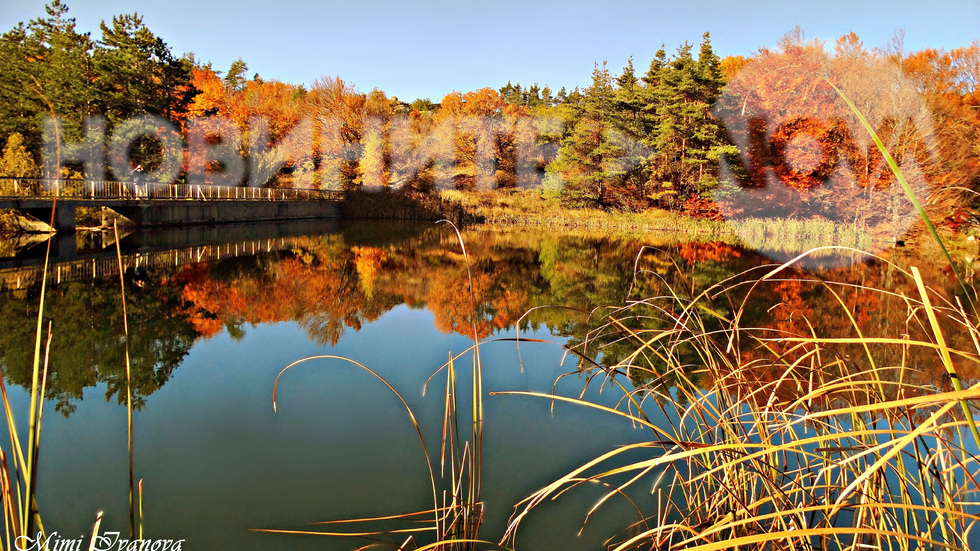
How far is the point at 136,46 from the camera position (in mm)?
21031

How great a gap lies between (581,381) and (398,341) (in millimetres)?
1979

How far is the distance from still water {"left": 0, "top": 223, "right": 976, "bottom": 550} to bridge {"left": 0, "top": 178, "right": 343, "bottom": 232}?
4.64 m

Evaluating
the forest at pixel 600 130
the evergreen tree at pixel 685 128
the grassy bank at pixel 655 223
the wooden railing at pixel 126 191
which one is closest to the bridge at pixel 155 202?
the wooden railing at pixel 126 191

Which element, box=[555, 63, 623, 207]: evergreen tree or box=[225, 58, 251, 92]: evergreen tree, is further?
box=[225, 58, 251, 92]: evergreen tree

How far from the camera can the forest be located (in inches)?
718

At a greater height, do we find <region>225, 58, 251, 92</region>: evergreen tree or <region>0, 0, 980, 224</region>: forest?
<region>225, 58, 251, 92</region>: evergreen tree

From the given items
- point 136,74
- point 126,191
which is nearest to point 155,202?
point 126,191

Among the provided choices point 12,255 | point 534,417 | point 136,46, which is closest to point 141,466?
point 534,417

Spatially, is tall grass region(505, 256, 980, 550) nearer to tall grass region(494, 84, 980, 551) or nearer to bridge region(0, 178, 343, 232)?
tall grass region(494, 84, 980, 551)

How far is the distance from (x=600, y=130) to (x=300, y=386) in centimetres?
2520

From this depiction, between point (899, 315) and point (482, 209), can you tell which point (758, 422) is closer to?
point (899, 315)

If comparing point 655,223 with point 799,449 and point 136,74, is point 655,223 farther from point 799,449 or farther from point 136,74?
point 799,449

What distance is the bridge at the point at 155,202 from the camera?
46.3 feet

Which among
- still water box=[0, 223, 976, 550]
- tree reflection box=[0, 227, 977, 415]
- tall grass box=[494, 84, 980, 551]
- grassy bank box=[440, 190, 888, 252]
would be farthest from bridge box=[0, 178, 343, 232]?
tall grass box=[494, 84, 980, 551]
